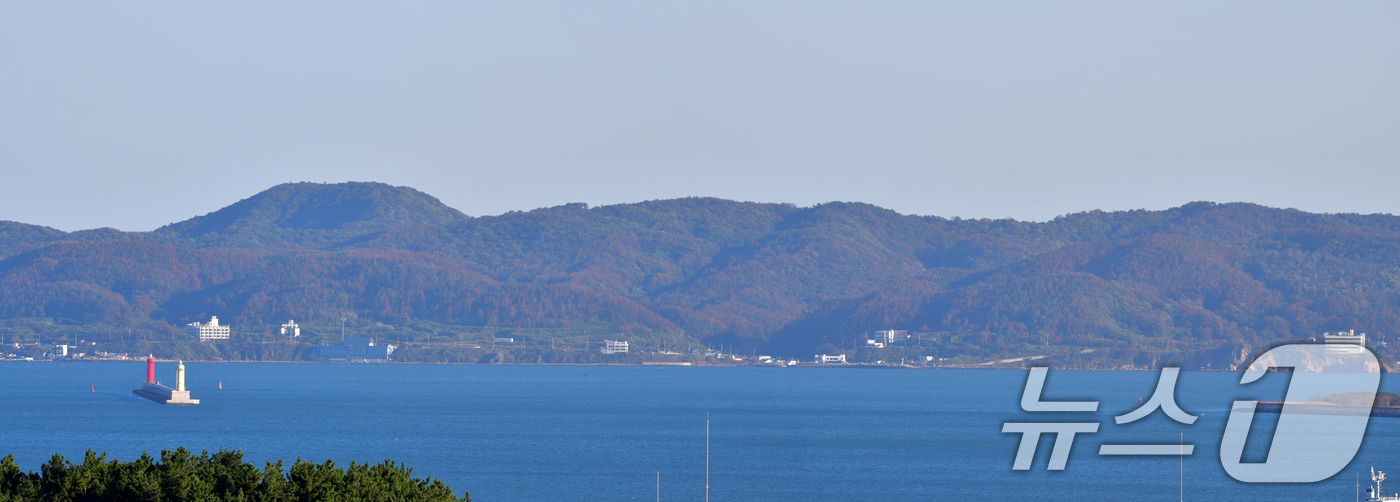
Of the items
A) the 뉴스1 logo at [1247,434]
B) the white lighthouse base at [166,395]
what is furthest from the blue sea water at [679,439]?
the white lighthouse base at [166,395]

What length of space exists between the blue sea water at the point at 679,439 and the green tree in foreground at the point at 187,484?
30477mm

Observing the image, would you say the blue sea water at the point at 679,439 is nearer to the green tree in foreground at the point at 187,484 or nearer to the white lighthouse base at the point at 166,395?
the white lighthouse base at the point at 166,395

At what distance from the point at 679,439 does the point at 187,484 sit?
6598 cm

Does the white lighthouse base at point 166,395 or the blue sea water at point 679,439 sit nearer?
the blue sea water at point 679,439

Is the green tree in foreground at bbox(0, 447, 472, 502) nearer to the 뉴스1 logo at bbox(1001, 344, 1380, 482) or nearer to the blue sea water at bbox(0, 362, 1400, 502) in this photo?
the 뉴스1 logo at bbox(1001, 344, 1380, 482)

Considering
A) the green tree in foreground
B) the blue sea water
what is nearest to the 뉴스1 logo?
the blue sea water

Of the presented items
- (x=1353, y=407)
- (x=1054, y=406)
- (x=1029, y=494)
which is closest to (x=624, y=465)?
(x=1029, y=494)

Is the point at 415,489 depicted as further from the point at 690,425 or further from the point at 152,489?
the point at 690,425

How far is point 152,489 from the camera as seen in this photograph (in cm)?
2788

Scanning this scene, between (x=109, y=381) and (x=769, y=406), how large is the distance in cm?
9667

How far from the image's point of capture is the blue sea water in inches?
2608

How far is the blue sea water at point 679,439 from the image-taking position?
2608 inches

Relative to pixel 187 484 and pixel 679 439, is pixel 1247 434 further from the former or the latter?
pixel 187 484

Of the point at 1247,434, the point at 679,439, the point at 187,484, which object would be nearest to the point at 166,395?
the point at 679,439
